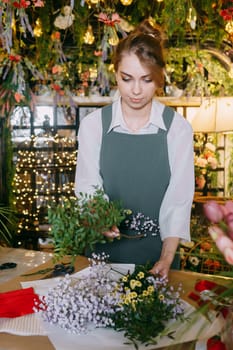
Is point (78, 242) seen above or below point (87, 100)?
below

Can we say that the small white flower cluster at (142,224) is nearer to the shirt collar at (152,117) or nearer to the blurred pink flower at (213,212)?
the shirt collar at (152,117)

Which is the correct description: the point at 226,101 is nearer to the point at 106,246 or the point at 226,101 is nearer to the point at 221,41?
the point at 221,41

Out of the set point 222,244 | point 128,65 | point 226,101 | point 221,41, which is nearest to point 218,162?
point 226,101

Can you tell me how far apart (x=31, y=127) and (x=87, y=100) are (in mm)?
745

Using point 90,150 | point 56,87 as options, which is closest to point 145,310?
point 90,150

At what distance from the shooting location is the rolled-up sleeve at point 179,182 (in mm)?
2031

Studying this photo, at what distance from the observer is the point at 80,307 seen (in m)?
1.25

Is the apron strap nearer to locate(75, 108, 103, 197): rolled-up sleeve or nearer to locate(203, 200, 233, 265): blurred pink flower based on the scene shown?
locate(75, 108, 103, 197): rolled-up sleeve

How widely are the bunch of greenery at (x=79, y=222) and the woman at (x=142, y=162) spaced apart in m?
0.51

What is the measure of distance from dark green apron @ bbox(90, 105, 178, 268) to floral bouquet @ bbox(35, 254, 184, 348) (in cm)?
80

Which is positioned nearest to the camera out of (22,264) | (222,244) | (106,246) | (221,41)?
(222,244)

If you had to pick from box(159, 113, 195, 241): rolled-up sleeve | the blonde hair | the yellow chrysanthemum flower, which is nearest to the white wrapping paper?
the yellow chrysanthemum flower

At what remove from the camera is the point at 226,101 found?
507cm

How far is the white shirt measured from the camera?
2.03 m
